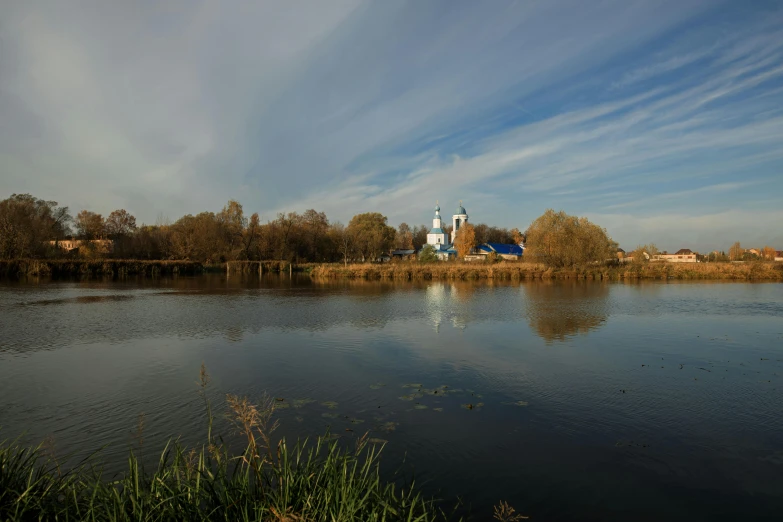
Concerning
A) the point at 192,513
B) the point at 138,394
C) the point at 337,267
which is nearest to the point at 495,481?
the point at 192,513

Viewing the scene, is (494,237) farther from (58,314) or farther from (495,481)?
(495,481)

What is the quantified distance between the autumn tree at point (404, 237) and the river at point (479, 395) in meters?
112

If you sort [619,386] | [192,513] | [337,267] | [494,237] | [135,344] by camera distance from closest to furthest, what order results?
1. [192,513]
2. [619,386]
3. [135,344]
4. [337,267]
5. [494,237]

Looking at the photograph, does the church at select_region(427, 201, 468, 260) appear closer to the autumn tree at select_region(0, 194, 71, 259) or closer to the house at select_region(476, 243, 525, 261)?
the house at select_region(476, 243, 525, 261)

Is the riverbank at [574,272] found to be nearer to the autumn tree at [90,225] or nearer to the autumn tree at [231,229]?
the autumn tree at [231,229]

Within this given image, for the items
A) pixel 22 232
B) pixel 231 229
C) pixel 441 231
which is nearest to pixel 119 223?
pixel 231 229

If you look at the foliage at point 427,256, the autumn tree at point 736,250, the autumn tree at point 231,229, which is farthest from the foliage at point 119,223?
the autumn tree at point 736,250

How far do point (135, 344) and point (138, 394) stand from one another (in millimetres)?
5370

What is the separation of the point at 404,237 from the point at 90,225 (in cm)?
8020

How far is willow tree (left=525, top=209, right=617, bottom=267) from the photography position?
1956 inches

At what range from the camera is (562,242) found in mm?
50031

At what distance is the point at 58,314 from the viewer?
1898cm

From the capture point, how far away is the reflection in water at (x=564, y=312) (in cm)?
1627

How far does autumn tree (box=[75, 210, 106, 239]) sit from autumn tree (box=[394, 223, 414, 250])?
227 feet
